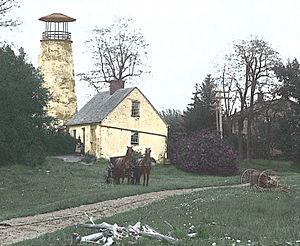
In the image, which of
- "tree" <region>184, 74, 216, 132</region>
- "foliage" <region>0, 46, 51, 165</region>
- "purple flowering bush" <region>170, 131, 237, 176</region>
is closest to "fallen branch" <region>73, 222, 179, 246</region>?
"foliage" <region>0, 46, 51, 165</region>

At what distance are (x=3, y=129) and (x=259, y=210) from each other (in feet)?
84.2

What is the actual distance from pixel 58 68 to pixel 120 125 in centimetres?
811

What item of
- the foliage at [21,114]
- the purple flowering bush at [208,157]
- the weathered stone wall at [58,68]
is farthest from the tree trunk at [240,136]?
the foliage at [21,114]

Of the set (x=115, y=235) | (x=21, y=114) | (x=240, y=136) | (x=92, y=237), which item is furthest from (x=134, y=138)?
(x=115, y=235)

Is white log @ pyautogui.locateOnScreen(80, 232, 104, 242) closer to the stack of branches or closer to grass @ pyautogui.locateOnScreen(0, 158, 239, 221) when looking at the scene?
the stack of branches

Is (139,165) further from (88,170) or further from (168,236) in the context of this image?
(168,236)

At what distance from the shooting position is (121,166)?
30.8m

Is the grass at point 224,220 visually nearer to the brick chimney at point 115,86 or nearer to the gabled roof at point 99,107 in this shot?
the gabled roof at point 99,107

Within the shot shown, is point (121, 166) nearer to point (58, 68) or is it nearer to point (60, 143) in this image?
point (60, 143)

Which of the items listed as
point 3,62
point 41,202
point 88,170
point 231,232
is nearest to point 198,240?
point 231,232

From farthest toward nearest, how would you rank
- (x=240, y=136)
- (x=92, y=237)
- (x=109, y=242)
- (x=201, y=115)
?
(x=201, y=115), (x=240, y=136), (x=92, y=237), (x=109, y=242)

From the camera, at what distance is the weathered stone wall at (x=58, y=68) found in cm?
6312

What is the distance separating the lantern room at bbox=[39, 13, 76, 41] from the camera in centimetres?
6334

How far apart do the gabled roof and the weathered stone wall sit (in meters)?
2.06
